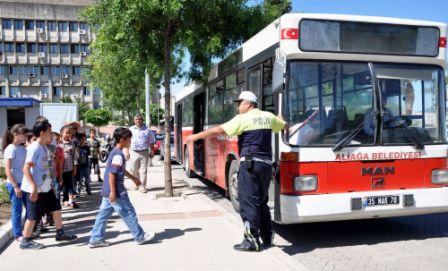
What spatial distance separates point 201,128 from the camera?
1257 centimetres

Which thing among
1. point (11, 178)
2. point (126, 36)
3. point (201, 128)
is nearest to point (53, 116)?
point (201, 128)

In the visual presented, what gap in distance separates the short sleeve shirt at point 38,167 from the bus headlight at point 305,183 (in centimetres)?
335

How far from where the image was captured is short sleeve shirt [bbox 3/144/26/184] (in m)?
6.38

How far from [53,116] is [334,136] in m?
20.3

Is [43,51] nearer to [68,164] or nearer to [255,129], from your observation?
[68,164]

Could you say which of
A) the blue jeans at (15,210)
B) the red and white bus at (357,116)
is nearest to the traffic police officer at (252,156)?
the red and white bus at (357,116)

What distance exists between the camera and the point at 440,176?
6.40 meters

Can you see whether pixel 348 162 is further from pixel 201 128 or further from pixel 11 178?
pixel 201 128

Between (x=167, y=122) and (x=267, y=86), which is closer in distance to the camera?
(x=267, y=86)

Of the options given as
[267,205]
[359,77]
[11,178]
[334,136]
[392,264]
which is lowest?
[392,264]

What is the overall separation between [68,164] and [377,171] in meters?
5.89

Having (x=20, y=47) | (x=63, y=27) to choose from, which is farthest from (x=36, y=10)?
(x=20, y=47)

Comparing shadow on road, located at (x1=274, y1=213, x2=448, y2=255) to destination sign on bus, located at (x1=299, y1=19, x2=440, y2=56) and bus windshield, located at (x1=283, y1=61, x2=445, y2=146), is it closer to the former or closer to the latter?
bus windshield, located at (x1=283, y1=61, x2=445, y2=146)

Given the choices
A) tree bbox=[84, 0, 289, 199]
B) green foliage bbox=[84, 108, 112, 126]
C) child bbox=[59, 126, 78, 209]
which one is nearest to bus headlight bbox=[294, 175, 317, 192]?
tree bbox=[84, 0, 289, 199]
